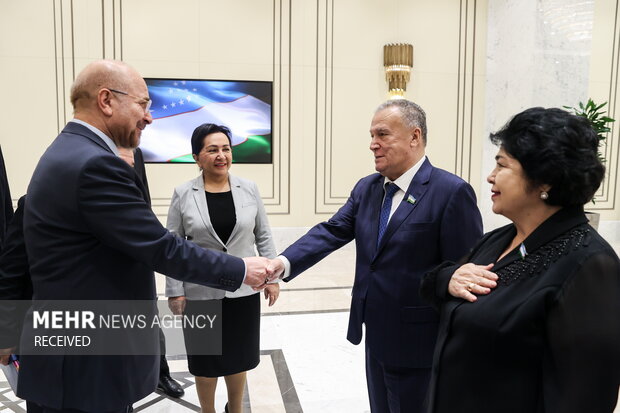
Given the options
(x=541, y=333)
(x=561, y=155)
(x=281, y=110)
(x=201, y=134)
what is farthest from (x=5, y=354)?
(x=281, y=110)

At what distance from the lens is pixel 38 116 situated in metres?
5.99

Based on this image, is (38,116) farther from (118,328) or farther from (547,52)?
(547,52)

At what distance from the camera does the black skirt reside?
7.95 ft

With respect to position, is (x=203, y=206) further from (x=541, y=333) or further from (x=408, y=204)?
(x=541, y=333)

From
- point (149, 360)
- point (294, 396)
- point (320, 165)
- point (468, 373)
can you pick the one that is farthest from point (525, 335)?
point (320, 165)

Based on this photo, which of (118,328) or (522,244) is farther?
(118,328)

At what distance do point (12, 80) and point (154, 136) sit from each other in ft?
5.67

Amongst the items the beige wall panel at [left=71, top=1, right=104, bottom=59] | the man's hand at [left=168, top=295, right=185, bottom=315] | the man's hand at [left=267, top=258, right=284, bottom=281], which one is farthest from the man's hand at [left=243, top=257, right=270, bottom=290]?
the beige wall panel at [left=71, top=1, right=104, bottom=59]

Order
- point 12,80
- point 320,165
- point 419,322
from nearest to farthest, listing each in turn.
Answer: point 419,322
point 12,80
point 320,165

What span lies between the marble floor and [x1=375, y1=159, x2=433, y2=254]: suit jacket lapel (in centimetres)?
135

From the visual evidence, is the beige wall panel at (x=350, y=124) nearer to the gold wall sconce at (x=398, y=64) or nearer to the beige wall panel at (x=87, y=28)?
the gold wall sconce at (x=398, y=64)

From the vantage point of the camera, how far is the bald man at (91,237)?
4.78 ft

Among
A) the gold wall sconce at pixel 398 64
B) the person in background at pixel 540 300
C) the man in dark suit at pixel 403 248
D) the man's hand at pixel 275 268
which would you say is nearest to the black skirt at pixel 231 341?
the man's hand at pixel 275 268

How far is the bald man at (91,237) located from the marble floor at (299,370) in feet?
4.35
